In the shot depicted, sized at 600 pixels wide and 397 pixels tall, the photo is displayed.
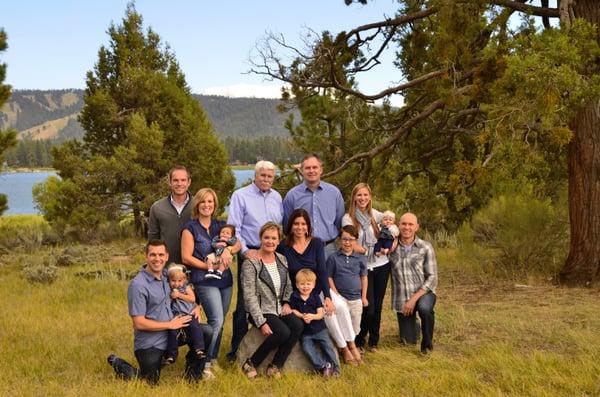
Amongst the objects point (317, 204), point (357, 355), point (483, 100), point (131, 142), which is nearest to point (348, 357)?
point (357, 355)

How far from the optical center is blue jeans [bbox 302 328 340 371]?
5.41 m

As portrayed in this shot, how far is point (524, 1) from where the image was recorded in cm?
955

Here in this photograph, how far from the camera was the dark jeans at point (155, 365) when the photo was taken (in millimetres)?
5066

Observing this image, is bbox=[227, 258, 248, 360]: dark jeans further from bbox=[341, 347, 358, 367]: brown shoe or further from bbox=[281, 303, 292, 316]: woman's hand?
bbox=[341, 347, 358, 367]: brown shoe

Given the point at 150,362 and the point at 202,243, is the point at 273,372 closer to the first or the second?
the point at 150,362

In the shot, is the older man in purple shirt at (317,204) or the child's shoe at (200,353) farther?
the older man in purple shirt at (317,204)

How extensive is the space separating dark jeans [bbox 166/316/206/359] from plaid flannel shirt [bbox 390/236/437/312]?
2.14 meters

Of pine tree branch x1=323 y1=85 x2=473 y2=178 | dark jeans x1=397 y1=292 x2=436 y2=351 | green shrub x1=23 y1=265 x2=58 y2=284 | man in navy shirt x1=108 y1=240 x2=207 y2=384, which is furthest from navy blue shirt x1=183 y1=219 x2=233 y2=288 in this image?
green shrub x1=23 y1=265 x2=58 y2=284

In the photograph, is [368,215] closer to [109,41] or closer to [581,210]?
[581,210]

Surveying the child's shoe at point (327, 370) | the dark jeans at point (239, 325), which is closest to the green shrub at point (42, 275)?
the dark jeans at point (239, 325)

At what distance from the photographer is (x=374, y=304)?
20.2 feet

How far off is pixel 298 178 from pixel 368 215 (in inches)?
270

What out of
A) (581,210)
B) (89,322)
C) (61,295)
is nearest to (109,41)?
(61,295)

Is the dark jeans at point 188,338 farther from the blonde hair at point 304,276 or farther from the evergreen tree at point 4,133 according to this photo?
the evergreen tree at point 4,133
